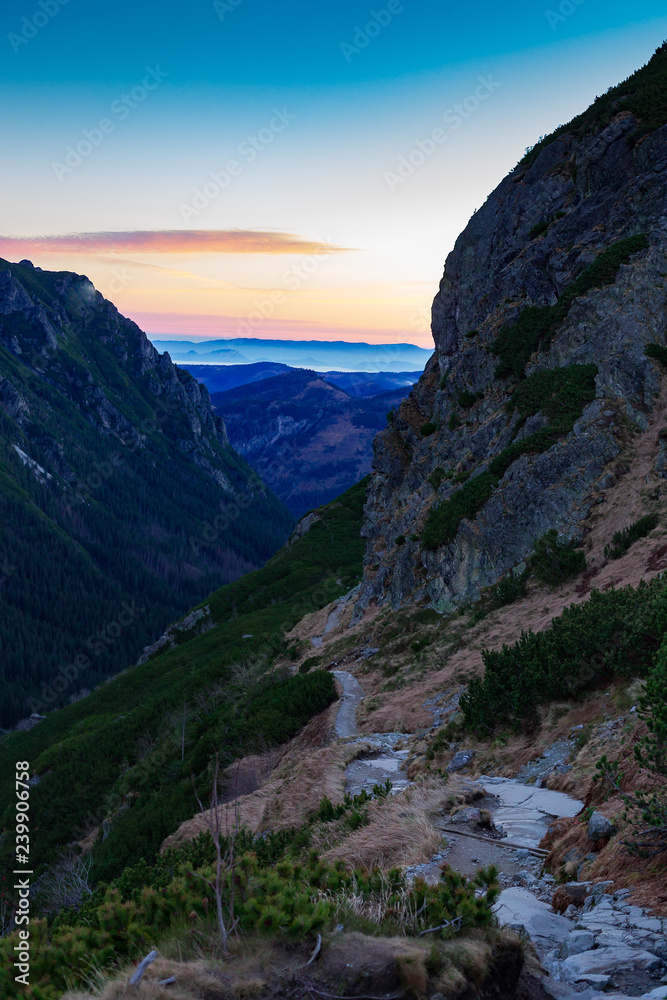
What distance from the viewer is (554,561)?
25.2 meters

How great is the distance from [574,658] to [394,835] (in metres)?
7.66

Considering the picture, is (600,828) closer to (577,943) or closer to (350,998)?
(577,943)

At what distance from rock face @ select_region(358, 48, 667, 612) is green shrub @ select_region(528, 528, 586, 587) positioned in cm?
68

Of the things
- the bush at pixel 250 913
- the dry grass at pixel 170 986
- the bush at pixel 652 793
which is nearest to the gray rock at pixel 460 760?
the bush at pixel 652 793

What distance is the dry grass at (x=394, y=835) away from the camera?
945cm

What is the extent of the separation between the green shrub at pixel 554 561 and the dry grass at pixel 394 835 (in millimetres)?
14449

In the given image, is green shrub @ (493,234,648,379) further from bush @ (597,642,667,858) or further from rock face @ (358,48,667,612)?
bush @ (597,642,667,858)

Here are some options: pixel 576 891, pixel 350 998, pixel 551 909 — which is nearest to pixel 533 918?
pixel 551 909

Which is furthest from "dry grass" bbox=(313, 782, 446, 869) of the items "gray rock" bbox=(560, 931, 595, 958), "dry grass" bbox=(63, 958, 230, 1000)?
"dry grass" bbox=(63, 958, 230, 1000)

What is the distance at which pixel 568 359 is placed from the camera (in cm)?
3291

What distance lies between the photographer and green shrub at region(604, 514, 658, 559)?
22.1 metres

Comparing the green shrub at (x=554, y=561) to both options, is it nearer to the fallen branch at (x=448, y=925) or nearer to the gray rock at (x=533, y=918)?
the gray rock at (x=533, y=918)

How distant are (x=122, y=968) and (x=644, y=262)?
35.2m

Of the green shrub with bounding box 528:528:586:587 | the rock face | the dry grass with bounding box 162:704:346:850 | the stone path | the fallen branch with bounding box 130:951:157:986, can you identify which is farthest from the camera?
the rock face
